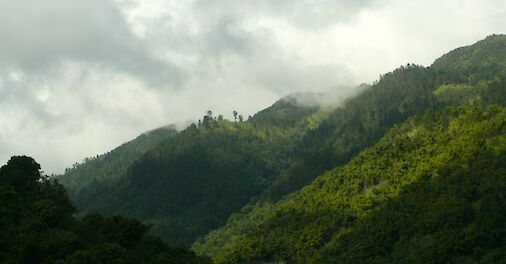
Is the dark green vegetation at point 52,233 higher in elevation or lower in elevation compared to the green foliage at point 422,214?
higher

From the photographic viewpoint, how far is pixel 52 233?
61438 millimetres

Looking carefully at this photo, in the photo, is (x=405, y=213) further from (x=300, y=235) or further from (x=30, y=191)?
(x=30, y=191)

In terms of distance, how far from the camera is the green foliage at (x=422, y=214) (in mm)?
140750

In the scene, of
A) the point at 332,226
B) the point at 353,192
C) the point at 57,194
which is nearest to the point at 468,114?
the point at 353,192

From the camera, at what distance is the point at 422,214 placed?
154750 millimetres

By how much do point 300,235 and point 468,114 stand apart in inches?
2412

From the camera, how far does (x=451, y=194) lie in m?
157

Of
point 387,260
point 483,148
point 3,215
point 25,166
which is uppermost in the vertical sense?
point 25,166

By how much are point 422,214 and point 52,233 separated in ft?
361

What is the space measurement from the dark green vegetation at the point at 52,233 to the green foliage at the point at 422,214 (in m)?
61.6

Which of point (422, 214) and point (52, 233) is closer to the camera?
point (52, 233)

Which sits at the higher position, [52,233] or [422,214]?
[52,233]

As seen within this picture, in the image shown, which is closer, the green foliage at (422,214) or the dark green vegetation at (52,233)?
the dark green vegetation at (52,233)

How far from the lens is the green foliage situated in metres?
141
